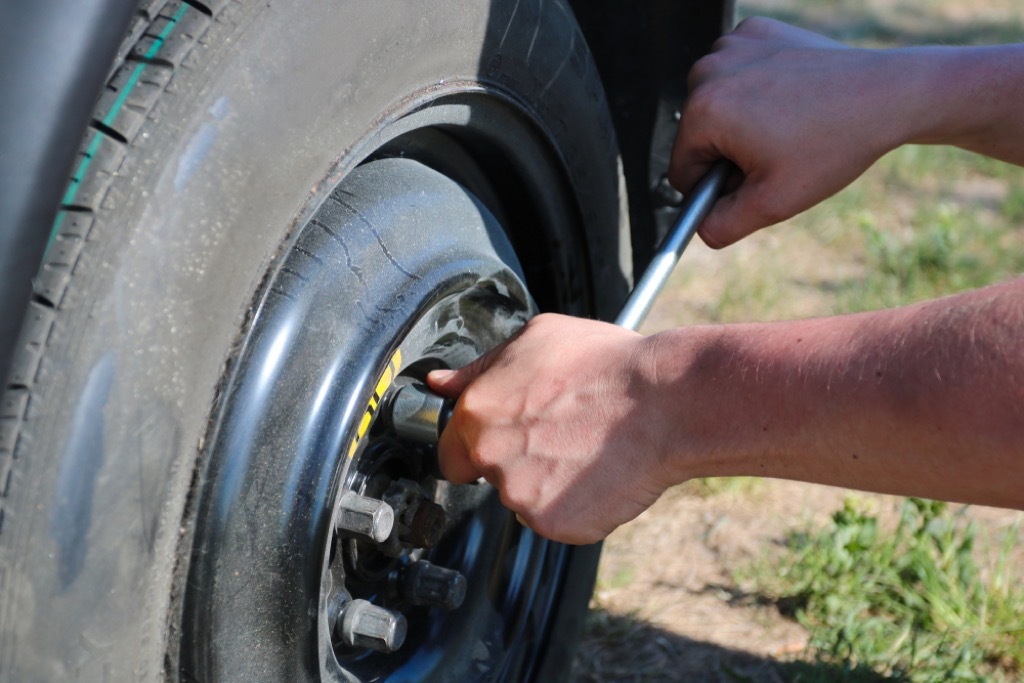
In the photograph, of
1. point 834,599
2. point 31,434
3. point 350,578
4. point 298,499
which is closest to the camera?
point 31,434

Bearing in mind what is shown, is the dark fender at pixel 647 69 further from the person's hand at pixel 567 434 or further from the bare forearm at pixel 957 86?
the person's hand at pixel 567 434

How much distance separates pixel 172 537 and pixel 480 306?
46 centimetres

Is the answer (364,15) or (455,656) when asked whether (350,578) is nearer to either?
(455,656)

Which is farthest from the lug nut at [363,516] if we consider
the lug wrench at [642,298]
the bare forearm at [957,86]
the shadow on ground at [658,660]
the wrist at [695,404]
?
the bare forearm at [957,86]

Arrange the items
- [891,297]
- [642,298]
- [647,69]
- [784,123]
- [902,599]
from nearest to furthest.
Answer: [642,298]
[784,123]
[647,69]
[902,599]
[891,297]

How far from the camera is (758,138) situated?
1358 mm

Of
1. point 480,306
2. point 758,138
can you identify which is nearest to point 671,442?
point 480,306

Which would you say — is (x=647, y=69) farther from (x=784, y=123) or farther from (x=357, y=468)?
(x=357, y=468)

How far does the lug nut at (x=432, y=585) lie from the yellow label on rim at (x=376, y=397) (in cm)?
19

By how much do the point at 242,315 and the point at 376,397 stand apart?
8.0 inches

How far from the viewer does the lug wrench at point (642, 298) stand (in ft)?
3.54

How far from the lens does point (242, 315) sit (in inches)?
32.9

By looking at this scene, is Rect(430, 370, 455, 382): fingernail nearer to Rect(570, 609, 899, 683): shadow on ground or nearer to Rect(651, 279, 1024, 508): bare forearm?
Rect(651, 279, 1024, 508): bare forearm

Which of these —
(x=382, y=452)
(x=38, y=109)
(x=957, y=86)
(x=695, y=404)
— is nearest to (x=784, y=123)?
(x=957, y=86)
